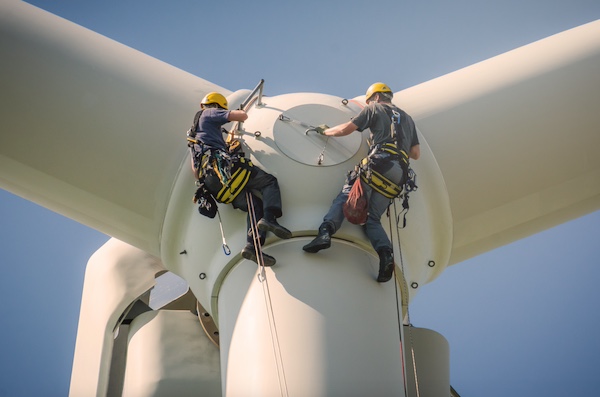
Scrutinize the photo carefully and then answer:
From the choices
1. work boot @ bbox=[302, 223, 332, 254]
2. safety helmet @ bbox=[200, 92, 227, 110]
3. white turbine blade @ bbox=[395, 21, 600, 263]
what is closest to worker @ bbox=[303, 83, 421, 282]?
work boot @ bbox=[302, 223, 332, 254]

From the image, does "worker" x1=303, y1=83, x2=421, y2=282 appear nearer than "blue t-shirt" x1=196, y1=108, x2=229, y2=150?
Yes

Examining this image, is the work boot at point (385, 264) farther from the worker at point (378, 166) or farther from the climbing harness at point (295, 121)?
the climbing harness at point (295, 121)

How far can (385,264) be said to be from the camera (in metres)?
8.46

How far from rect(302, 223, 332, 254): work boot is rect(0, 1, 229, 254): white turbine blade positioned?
73.1 inches

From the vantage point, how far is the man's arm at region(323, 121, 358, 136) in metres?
8.85

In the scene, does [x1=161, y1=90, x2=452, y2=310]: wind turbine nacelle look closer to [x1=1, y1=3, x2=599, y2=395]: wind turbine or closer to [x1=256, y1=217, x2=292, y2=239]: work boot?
[x1=1, y1=3, x2=599, y2=395]: wind turbine

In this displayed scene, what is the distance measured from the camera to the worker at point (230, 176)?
8.43 meters

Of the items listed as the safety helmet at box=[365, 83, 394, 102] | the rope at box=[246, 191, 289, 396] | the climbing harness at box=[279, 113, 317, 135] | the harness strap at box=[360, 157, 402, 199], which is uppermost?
the safety helmet at box=[365, 83, 394, 102]

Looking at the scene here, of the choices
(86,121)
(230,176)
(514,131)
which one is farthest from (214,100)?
(514,131)

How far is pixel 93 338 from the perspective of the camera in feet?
35.0

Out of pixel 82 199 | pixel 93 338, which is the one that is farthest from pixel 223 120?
pixel 93 338

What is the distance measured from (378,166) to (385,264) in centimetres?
91

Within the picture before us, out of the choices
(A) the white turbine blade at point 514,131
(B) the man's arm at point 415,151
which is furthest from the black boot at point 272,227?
(A) the white turbine blade at point 514,131

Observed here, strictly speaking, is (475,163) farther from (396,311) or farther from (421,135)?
(396,311)
